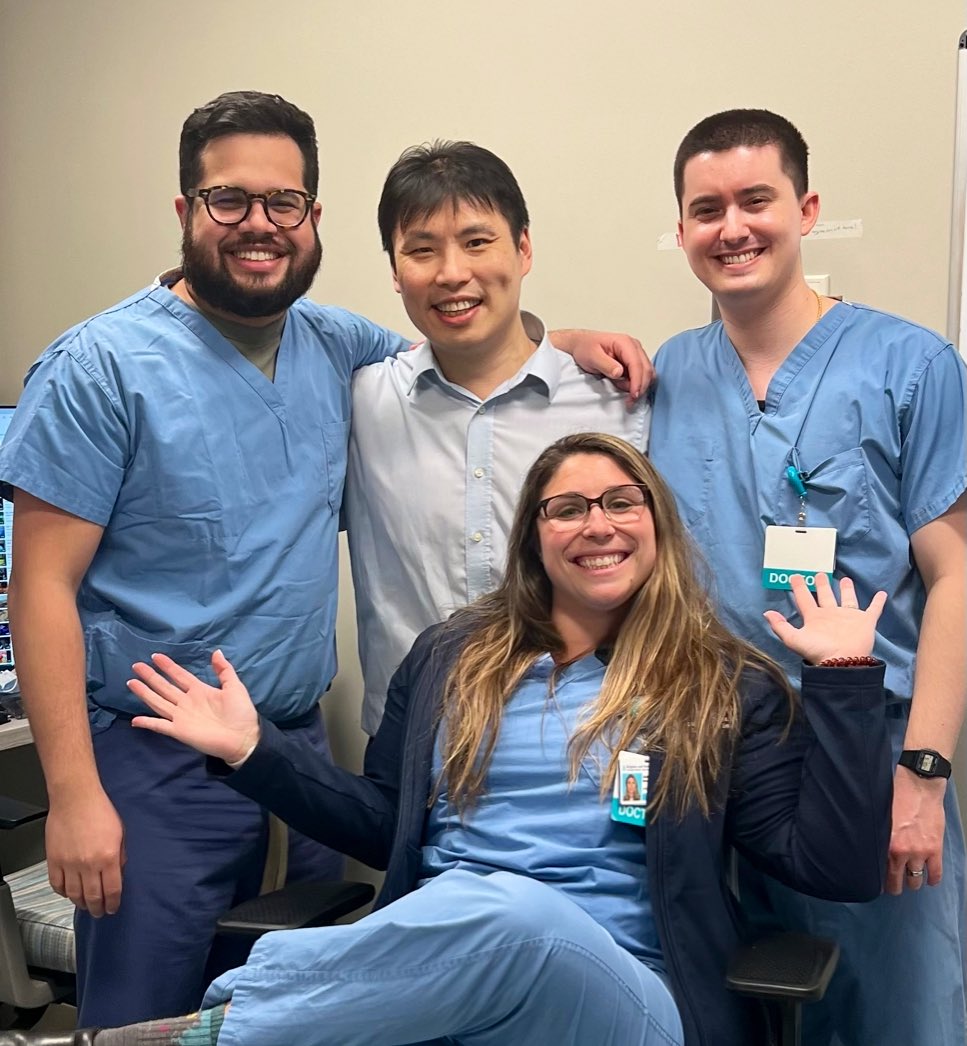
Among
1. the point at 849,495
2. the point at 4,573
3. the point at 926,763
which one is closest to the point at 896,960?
the point at 926,763

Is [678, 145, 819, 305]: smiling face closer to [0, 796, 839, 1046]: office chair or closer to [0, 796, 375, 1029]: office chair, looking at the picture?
[0, 796, 839, 1046]: office chair

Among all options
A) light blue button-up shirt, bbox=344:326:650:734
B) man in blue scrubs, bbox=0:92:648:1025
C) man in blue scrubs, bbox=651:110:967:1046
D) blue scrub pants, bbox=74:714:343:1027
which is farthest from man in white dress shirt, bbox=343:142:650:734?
blue scrub pants, bbox=74:714:343:1027

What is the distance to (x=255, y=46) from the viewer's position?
2.87 m

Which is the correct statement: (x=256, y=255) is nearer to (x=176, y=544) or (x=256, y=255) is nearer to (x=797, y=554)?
(x=176, y=544)

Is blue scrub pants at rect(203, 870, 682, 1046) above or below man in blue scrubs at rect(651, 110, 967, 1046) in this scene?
below

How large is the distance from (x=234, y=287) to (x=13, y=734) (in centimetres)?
127

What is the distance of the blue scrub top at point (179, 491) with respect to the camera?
1.82 metres

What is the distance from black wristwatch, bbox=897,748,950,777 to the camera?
1.73 metres

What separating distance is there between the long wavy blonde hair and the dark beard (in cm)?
50

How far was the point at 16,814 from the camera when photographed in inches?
90.3

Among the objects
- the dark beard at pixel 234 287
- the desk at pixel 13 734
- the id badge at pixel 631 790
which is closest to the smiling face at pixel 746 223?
the dark beard at pixel 234 287

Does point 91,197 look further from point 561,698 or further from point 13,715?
point 561,698

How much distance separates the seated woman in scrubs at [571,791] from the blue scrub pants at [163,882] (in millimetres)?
159

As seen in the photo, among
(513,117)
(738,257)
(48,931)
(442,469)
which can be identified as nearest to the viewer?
(738,257)
